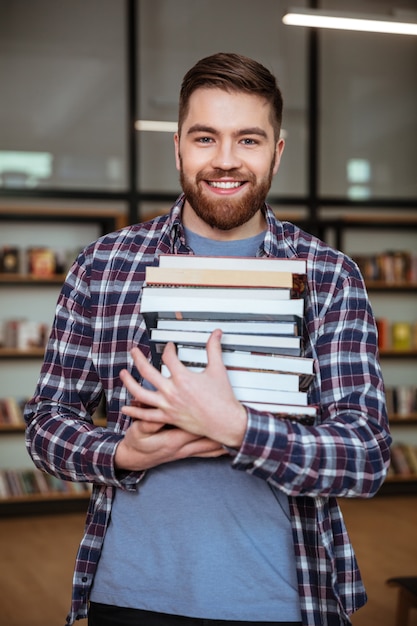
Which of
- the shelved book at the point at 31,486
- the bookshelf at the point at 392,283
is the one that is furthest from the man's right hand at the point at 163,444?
the bookshelf at the point at 392,283

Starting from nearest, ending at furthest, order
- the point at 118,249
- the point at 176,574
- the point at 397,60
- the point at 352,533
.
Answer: the point at 176,574, the point at 118,249, the point at 352,533, the point at 397,60

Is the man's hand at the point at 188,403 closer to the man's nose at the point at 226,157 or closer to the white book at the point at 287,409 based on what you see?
Result: the white book at the point at 287,409

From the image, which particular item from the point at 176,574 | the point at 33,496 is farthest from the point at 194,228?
the point at 33,496

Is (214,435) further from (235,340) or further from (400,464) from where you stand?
(400,464)

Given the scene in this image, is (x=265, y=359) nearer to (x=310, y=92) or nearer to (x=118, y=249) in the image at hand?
(x=118, y=249)

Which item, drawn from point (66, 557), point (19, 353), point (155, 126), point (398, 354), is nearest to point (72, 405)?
point (66, 557)

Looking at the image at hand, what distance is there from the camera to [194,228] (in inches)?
63.9

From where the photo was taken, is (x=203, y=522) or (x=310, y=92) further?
(x=310, y=92)

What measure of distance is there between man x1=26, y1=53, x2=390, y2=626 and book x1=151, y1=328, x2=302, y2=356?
1.6 inches

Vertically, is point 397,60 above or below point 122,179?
above

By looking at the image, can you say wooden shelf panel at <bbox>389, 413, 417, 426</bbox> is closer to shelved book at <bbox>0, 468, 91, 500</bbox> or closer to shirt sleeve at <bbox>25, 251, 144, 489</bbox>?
shelved book at <bbox>0, 468, 91, 500</bbox>

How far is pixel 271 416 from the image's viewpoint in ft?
4.08

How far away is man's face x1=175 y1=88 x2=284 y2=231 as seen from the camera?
4.82 ft

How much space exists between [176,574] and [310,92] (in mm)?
6625
